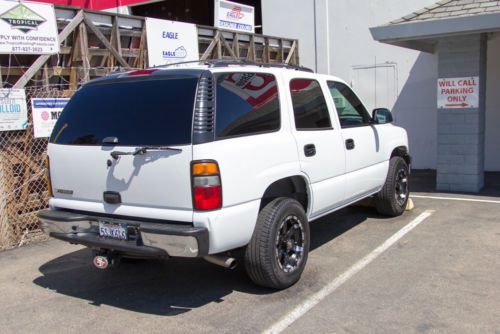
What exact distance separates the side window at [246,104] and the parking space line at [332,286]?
1.54m

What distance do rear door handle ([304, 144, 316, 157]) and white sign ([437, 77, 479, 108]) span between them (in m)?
4.80

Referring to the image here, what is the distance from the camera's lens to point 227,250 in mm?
4078

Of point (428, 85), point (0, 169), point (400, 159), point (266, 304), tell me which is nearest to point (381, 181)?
point (400, 159)

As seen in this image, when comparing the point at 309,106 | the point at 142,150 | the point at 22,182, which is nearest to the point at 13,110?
the point at 22,182

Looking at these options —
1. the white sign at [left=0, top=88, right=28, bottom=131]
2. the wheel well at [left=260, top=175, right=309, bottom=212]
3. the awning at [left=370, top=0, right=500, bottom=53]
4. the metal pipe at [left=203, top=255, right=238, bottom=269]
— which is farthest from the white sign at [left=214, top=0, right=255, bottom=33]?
the metal pipe at [left=203, top=255, right=238, bottom=269]

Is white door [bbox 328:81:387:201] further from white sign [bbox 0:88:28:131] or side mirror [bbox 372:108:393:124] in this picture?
white sign [bbox 0:88:28:131]

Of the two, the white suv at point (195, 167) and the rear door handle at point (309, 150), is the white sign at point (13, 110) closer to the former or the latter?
the white suv at point (195, 167)

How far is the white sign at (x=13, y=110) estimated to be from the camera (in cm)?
649

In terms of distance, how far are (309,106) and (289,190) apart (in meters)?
0.93

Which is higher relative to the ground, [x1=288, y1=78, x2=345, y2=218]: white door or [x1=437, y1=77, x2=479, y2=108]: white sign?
[x1=437, y1=77, x2=479, y2=108]: white sign

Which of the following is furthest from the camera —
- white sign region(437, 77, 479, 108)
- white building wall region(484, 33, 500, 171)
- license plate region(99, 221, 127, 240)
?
white building wall region(484, 33, 500, 171)

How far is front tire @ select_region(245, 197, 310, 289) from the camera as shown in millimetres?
4281

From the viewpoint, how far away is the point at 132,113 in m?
4.21

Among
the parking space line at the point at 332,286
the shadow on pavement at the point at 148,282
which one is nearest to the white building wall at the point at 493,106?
the parking space line at the point at 332,286
